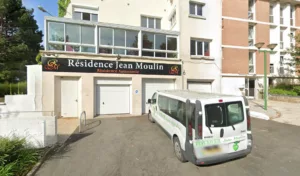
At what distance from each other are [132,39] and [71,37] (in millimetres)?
3806

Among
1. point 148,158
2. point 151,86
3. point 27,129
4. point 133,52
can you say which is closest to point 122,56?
point 133,52

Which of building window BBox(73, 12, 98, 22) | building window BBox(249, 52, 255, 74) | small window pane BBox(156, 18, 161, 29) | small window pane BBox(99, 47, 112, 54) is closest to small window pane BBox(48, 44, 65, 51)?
small window pane BBox(99, 47, 112, 54)

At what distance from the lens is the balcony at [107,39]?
905cm

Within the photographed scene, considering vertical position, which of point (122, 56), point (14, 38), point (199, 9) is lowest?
point (122, 56)

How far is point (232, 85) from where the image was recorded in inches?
544

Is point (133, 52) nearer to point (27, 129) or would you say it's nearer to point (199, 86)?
point (199, 86)

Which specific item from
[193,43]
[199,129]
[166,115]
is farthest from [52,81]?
[193,43]

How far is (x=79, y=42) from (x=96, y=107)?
4.18 metres

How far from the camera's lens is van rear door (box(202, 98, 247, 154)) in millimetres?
3438

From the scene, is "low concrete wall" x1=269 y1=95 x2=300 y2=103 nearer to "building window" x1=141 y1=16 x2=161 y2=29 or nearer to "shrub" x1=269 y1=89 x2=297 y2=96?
"shrub" x1=269 y1=89 x2=297 y2=96

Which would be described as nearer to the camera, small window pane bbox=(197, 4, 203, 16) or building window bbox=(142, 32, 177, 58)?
building window bbox=(142, 32, 177, 58)

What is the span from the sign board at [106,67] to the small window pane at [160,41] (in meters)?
1.39

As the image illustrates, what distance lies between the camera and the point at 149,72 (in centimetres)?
1048

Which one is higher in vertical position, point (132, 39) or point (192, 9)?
point (192, 9)
